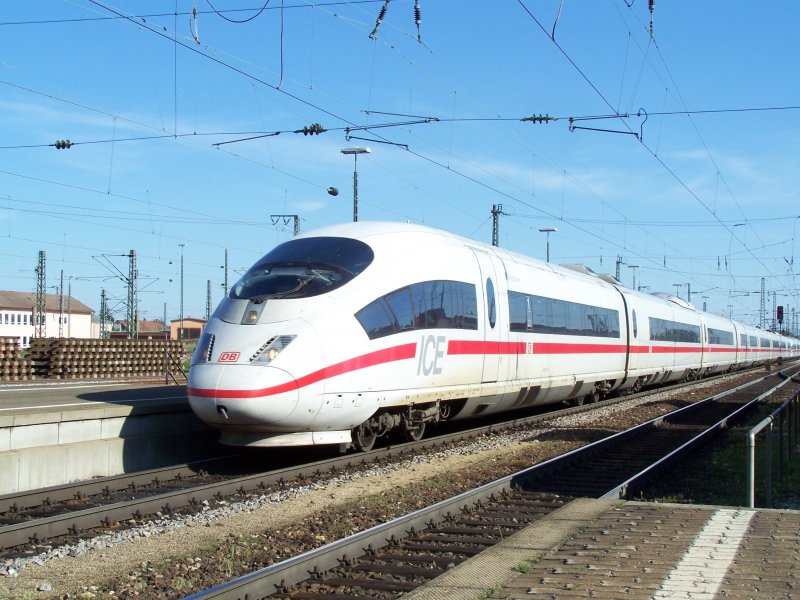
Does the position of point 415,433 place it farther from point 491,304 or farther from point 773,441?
point 773,441

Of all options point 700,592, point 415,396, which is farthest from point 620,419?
point 700,592

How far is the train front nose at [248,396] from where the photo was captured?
9883 mm

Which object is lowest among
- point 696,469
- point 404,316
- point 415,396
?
point 696,469

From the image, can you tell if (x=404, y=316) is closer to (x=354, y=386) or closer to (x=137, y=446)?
(x=354, y=386)

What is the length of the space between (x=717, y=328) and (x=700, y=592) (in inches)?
1557

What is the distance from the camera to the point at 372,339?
11219 mm

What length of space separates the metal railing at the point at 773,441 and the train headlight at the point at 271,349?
5.19 m

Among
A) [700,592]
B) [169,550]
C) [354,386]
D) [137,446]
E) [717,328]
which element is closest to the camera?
[700,592]

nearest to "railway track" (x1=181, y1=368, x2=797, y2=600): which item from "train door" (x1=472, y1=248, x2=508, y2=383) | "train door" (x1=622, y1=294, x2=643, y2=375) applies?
"train door" (x1=472, y1=248, x2=508, y2=383)

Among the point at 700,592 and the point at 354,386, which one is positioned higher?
the point at 354,386

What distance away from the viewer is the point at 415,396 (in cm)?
1226

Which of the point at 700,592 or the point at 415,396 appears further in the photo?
the point at 415,396

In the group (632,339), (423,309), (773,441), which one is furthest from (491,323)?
(632,339)

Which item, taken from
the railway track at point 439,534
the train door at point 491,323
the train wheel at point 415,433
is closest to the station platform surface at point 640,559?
the railway track at point 439,534
